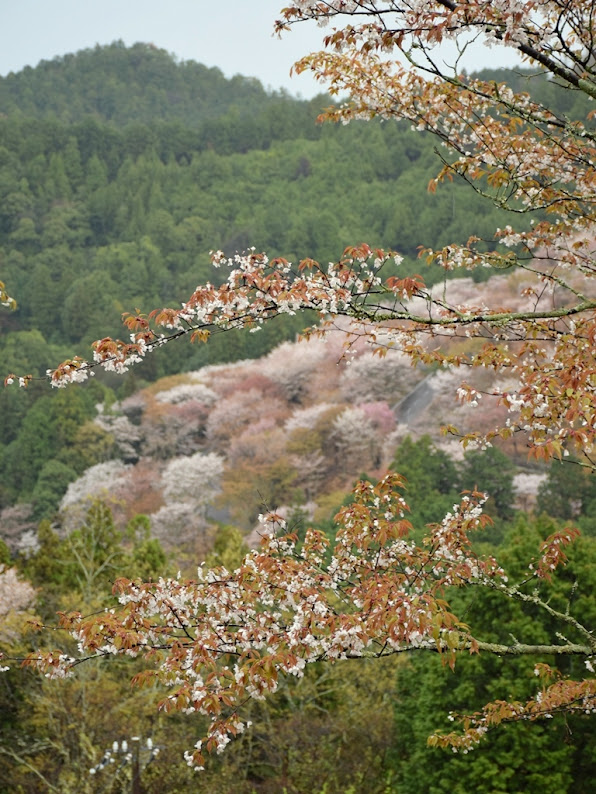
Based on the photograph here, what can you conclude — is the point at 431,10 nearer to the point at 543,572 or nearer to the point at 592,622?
the point at 543,572

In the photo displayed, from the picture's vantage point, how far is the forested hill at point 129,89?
97.7 m

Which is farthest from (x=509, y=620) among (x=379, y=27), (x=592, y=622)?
(x=379, y=27)

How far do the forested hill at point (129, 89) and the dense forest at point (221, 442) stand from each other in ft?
30.5

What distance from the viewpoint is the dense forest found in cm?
1045

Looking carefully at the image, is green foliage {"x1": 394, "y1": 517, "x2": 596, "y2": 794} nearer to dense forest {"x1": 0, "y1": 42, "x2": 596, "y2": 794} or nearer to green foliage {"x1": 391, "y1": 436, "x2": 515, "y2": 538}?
dense forest {"x1": 0, "y1": 42, "x2": 596, "y2": 794}

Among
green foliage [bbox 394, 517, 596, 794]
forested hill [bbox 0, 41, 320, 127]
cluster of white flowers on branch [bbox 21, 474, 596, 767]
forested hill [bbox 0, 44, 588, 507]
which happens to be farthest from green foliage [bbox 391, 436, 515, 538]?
forested hill [bbox 0, 41, 320, 127]

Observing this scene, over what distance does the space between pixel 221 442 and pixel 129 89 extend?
280ft

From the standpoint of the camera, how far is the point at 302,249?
48281 millimetres

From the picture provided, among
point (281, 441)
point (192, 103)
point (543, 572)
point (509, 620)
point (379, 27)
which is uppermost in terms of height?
point (192, 103)

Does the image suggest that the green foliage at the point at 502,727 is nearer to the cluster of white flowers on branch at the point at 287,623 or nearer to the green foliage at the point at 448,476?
the cluster of white flowers on branch at the point at 287,623

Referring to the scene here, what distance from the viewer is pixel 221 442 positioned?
3103cm

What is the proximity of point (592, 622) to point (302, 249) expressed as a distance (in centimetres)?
4037

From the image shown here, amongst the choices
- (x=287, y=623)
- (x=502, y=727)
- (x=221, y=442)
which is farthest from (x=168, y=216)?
(x=287, y=623)

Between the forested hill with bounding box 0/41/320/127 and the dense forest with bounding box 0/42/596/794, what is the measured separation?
930 centimetres
